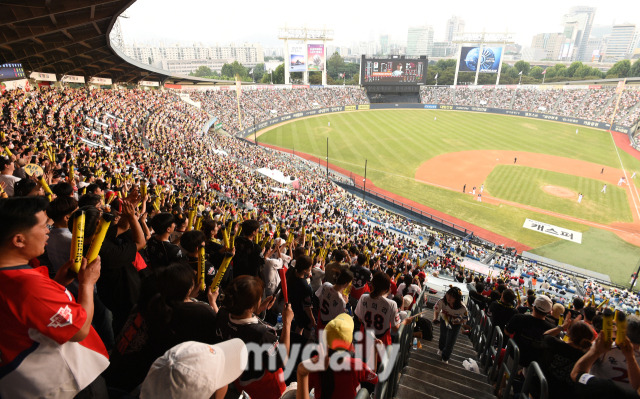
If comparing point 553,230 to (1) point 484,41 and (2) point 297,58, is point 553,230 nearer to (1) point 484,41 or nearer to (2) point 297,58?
(2) point 297,58

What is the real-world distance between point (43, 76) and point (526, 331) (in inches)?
1561

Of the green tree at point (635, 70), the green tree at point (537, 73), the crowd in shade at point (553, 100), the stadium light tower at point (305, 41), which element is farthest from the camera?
the green tree at point (537, 73)

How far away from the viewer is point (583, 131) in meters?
55.8

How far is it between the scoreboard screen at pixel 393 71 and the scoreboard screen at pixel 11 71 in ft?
201

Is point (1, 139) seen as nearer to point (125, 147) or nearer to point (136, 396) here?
point (125, 147)

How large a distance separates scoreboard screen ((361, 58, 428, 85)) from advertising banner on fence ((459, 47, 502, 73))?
1760cm

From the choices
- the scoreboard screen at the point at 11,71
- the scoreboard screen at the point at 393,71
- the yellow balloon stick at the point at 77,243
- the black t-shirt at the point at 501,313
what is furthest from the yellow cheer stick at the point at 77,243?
the scoreboard screen at the point at 393,71

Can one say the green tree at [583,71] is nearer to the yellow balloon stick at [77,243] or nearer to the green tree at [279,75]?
the green tree at [279,75]

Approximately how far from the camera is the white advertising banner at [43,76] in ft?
94.7

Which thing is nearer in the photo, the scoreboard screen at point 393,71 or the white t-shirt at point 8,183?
the white t-shirt at point 8,183

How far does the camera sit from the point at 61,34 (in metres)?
20.0

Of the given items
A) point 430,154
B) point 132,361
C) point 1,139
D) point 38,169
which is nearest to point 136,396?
point 132,361

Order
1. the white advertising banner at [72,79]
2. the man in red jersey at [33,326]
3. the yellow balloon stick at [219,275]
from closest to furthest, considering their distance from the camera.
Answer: the man in red jersey at [33,326] → the yellow balloon stick at [219,275] → the white advertising banner at [72,79]

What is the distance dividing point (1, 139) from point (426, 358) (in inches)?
615
